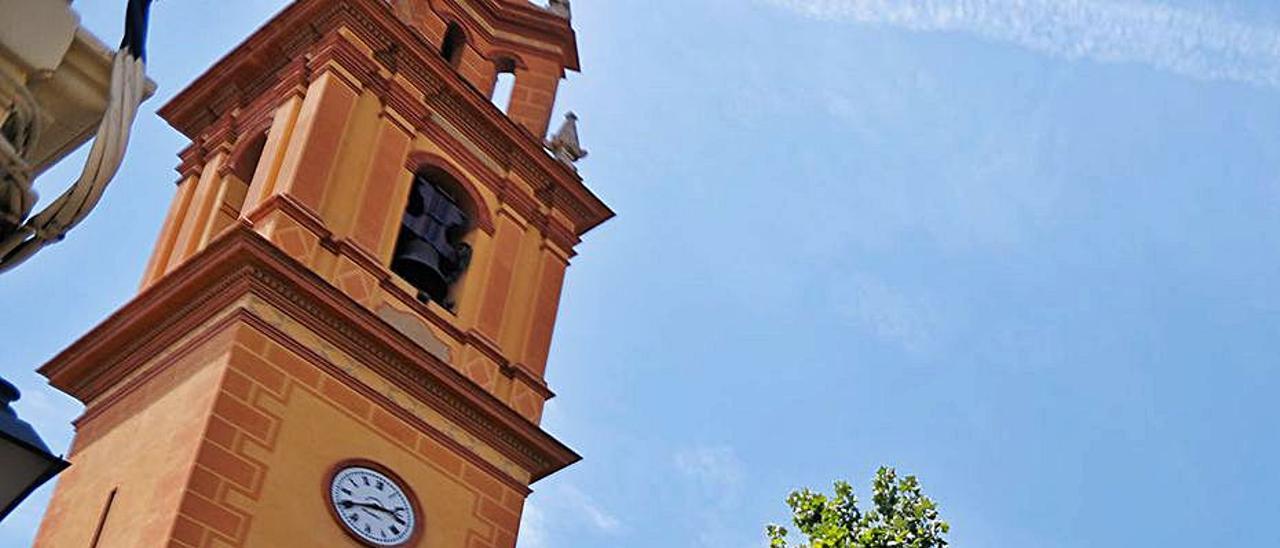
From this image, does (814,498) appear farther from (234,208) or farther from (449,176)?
(234,208)

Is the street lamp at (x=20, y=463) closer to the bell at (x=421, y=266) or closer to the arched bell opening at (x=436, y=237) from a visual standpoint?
the arched bell opening at (x=436, y=237)

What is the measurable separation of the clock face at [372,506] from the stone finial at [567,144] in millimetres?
5629

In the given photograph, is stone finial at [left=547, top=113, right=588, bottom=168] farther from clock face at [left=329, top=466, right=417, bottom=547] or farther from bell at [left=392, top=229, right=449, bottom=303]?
clock face at [left=329, top=466, right=417, bottom=547]

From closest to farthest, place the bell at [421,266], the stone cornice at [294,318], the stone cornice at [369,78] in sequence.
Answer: the stone cornice at [294,318] → the bell at [421,266] → the stone cornice at [369,78]

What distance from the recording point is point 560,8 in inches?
812

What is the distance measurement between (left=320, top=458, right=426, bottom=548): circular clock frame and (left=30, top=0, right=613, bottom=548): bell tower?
0.07ft

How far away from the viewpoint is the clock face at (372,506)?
13375 millimetres

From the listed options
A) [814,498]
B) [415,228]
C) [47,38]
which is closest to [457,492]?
[415,228]

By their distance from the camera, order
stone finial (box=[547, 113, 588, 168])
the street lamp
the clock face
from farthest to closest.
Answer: stone finial (box=[547, 113, 588, 168]) < the clock face < the street lamp

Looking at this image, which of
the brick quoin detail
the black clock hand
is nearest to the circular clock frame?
the black clock hand

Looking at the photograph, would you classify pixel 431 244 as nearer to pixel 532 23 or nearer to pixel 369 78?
pixel 369 78

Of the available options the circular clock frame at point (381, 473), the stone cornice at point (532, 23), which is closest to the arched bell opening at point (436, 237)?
the circular clock frame at point (381, 473)

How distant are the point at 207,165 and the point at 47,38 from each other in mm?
12800

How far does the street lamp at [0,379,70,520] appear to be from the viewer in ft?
11.4
